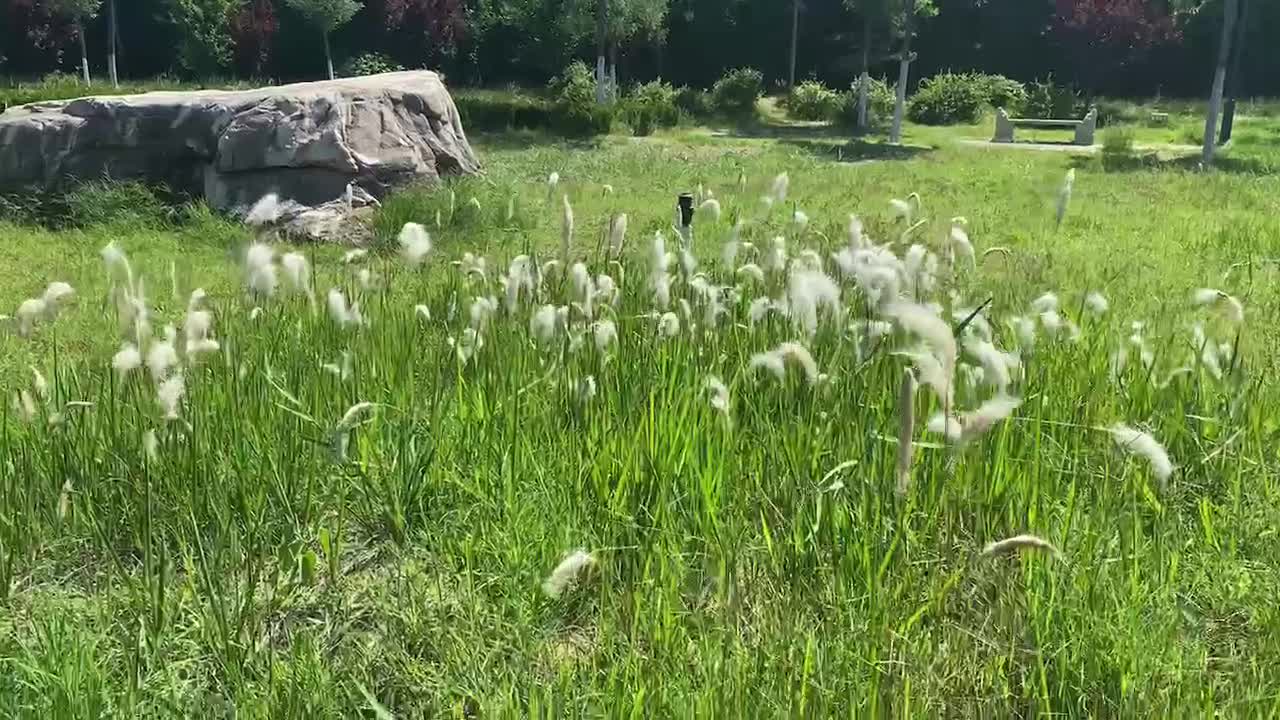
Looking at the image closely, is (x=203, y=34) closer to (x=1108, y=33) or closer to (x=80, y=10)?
(x=80, y=10)

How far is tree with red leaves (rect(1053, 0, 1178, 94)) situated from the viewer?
29875 mm

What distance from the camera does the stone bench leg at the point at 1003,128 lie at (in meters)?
21.8

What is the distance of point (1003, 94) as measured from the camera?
29.1 m

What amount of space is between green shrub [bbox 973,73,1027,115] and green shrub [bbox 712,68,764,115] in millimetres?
6073

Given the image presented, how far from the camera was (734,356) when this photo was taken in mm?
3711

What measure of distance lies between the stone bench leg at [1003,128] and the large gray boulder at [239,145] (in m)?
15.0

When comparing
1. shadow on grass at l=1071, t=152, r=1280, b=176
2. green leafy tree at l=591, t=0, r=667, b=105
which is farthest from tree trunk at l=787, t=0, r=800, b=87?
shadow on grass at l=1071, t=152, r=1280, b=176

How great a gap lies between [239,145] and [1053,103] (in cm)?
2444

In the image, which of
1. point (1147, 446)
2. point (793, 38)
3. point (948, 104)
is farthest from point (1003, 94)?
point (1147, 446)

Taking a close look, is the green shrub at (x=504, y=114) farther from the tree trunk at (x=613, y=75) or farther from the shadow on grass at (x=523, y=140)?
the tree trunk at (x=613, y=75)

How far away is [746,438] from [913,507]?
1.97ft

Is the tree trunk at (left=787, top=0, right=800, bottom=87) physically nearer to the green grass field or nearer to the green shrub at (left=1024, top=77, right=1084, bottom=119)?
the green shrub at (left=1024, top=77, right=1084, bottom=119)

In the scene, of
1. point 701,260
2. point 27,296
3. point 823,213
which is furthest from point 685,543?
point 823,213

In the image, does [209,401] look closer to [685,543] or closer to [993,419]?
[685,543]
